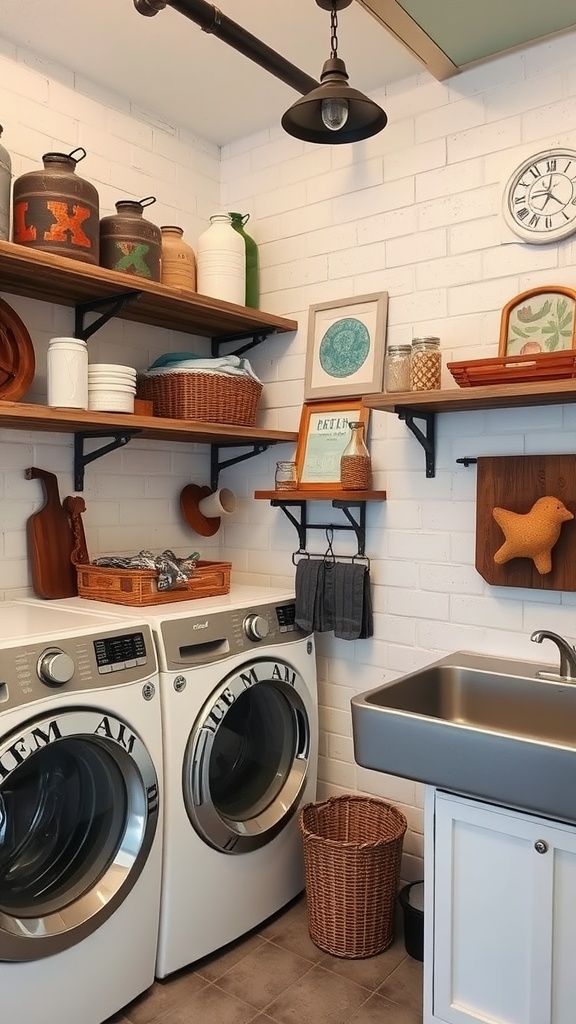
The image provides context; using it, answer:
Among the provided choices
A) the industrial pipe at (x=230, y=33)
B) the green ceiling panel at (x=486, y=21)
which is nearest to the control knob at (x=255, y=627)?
the industrial pipe at (x=230, y=33)

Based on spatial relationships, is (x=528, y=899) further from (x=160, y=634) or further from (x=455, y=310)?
(x=455, y=310)

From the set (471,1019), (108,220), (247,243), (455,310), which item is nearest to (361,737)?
(471,1019)

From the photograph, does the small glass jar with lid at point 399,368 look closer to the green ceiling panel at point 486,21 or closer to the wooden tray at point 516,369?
the wooden tray at point 516,369

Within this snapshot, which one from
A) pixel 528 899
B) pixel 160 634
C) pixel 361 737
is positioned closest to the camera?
pixel 528 899

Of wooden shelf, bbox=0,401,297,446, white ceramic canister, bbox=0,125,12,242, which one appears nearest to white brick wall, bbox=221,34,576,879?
wooden shelf, bbox=0,401,297,446

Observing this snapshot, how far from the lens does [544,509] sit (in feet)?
7.06

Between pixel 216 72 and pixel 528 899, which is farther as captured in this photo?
pixel 216 72

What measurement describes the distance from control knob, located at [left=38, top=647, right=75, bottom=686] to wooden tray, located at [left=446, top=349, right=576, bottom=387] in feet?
4.06

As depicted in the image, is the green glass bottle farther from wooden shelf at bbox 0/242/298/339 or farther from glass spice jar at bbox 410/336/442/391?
glass spice jar at bbox 410/336/442/391

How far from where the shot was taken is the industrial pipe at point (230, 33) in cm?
181

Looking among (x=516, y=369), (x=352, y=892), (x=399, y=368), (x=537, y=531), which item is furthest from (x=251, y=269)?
(x=352, y=892)

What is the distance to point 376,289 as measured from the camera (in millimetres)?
2627

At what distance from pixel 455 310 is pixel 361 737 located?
4.43ft

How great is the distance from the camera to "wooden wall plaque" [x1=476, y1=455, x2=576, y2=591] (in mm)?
2182
